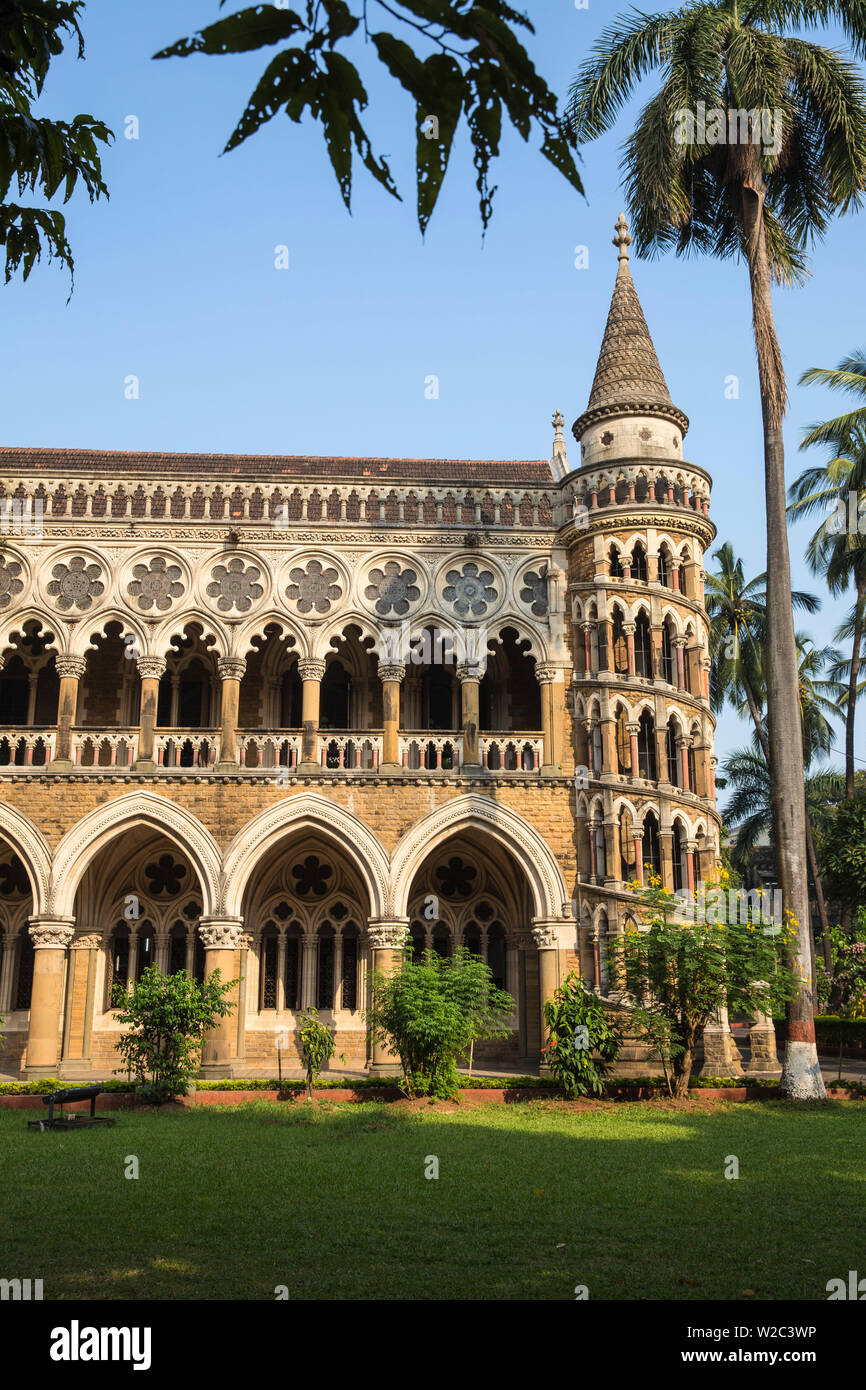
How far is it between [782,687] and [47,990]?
14944 millimetres

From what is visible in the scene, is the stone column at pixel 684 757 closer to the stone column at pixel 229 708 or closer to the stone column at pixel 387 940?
the stone column at pixel 387 940

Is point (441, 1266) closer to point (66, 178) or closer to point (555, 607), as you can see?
point (66, 178)

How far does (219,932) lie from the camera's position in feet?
77.5

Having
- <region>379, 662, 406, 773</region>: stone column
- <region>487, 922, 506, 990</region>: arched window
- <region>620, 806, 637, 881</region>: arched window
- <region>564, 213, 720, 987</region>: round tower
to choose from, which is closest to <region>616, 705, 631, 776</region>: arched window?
<region>564, 213, 720, 987</region>: round tower

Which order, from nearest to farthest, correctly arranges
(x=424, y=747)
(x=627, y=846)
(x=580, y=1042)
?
(x=580, y=1042), (x=627, y=846), (x=424, y=747)

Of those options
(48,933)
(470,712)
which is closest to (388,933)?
(470,712)

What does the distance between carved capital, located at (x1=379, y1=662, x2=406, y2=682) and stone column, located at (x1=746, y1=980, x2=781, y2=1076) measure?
973cm

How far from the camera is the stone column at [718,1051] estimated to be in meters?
22.2

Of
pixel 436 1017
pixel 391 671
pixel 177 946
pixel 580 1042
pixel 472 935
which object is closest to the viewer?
pixel 436 1017

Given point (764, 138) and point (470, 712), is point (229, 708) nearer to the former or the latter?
point (470, 712)

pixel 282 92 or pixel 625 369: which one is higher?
pixel 625 369

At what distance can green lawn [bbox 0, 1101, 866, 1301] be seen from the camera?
25.3 ft

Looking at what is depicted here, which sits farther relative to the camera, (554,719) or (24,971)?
(24,971)
